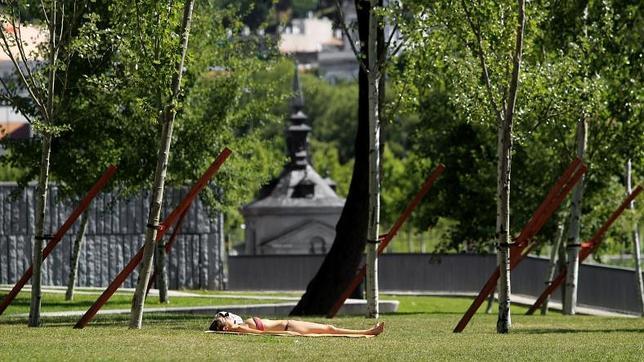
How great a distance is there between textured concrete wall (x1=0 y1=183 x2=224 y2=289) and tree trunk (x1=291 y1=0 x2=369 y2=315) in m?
11.4

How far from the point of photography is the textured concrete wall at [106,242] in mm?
43750

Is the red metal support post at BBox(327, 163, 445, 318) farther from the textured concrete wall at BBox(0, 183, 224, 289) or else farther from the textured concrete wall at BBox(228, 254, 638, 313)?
the textured concrete wall at BBox(228, 254, 638, 313)

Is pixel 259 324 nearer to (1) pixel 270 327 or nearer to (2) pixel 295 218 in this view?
(1) pixel 270 327

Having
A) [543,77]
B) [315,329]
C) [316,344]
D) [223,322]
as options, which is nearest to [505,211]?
[315,329]

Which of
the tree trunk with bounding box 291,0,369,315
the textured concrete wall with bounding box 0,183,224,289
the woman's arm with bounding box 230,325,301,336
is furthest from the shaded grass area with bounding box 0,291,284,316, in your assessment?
the woman's arm with bounding box 230,325,301,336

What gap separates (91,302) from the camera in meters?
33.1

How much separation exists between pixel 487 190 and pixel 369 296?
15.0 m

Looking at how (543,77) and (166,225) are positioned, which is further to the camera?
(543,77)

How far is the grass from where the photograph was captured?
53.5 feet

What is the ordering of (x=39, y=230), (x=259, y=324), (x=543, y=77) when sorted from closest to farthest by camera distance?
(x=259, y=324) < (x=39, y=230) < (x=543, y=77)

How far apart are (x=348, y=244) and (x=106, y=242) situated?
52.5 feet

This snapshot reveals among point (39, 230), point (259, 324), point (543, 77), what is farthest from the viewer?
point (543, 77)

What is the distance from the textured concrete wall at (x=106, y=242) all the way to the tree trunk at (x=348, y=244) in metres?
11.4

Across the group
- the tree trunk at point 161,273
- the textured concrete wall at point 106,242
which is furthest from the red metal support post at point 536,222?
the textured concrete wall at point 106,242
